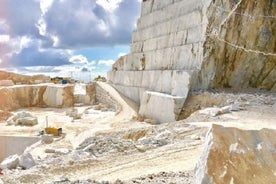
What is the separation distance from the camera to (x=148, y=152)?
27.3 ft

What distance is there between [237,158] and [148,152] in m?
4.80

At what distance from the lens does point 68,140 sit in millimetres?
15461

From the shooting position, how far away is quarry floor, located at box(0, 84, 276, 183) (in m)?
6.45

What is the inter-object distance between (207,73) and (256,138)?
1245cm

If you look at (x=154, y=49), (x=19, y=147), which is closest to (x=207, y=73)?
(x=154, y=49)

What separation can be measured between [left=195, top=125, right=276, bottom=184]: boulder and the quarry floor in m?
1.04

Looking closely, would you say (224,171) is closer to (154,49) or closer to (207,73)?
(207,73)

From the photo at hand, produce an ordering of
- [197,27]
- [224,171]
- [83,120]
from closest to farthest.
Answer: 1. [224,171]
2. [197,27]
3. [83,120]

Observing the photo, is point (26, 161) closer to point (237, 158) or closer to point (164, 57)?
point (237, 158)

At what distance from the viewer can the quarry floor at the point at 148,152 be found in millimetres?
6453

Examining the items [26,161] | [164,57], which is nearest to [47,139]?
[26,161]

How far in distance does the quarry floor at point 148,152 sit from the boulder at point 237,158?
40.8 inches

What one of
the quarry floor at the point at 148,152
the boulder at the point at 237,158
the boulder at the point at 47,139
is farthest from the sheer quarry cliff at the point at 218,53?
the boulder at the point at 237,158

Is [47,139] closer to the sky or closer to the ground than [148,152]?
closer to the ground
